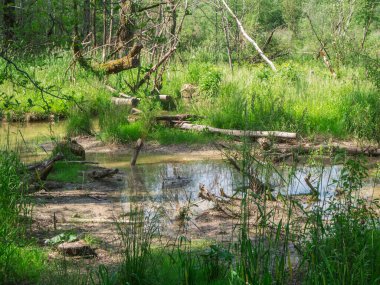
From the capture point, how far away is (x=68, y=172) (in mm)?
9797

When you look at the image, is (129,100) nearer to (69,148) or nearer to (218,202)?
(69,148)

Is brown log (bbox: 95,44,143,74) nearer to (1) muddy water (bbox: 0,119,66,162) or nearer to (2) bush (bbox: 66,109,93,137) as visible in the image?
(2) bush (bbox: 66,109,93,137)

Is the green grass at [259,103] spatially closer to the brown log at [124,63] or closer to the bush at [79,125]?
the bush at [79,125]

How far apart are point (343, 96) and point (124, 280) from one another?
1021 centimetres

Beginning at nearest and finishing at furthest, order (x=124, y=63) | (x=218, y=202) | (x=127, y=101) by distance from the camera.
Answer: (x=218, y=202)
(x=127, y=101)
(x=124, y=63)

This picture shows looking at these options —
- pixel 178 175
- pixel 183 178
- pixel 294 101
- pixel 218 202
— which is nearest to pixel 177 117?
pixel 294 101

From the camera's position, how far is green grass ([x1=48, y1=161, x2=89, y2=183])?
9.47m

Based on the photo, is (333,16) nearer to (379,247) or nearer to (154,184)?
(154,184)

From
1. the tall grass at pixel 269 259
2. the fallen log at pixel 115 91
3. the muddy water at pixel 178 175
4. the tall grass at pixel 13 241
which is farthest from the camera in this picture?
the fallen log at pixel 115 91

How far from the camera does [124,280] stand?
4.78 metres

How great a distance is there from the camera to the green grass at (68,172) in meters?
9.47

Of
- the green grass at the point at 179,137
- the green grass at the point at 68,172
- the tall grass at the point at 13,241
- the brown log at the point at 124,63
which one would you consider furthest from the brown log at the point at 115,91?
the tall grass at the point at 13,241

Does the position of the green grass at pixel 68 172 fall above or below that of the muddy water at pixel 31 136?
above

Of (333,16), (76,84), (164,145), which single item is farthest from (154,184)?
(333,16)
